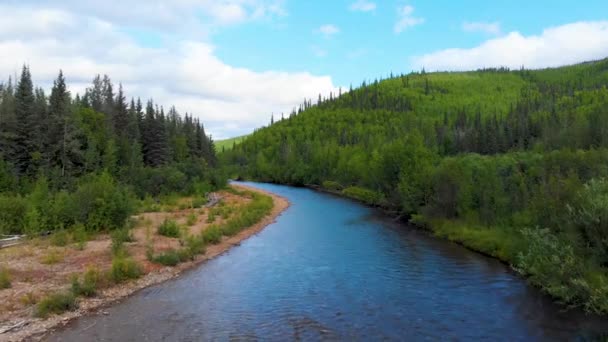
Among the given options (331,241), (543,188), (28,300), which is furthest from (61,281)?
(543,188)

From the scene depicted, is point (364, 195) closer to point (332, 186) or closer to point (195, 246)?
point (332, 186)

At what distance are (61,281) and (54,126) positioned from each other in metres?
37.9

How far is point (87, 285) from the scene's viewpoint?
24.9 meters

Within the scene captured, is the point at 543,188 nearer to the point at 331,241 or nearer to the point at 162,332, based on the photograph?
the point at 331,241

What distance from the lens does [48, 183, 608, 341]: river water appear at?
2052cm

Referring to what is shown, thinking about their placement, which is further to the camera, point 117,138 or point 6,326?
point 117,138

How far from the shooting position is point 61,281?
26922 millimetres

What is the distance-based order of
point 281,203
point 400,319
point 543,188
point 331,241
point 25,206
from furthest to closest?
point 281,203
point 331,241
point 25,206
point 543,188
point 400,319

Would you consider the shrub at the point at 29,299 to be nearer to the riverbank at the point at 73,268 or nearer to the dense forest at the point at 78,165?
the riverbank at the point at 73,268

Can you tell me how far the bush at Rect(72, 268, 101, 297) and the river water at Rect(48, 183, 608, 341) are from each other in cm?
233

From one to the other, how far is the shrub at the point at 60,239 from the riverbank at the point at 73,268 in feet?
1.68

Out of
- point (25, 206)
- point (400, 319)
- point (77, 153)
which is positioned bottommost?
point (400, 319)

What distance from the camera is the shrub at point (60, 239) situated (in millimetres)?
36031

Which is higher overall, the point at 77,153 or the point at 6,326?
the point at 77,153
